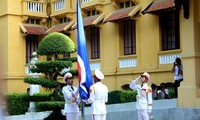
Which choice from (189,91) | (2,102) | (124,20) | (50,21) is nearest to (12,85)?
(50,21)

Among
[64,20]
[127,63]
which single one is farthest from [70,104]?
[64,20]

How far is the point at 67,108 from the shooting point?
10.7 m

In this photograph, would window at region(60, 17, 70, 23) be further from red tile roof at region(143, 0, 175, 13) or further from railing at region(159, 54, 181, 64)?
railing at region(159, 54, 181, 64)

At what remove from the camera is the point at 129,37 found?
82.0 ft

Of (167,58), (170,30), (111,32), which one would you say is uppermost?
(111,32)

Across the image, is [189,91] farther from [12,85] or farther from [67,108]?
[12,85]

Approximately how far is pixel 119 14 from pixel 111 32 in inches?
65.9

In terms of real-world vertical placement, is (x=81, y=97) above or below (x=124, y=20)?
below

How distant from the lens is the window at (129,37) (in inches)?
971

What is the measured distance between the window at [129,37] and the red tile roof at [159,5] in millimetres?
2512

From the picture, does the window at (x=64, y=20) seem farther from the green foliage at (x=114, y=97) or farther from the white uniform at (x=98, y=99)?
the white uniform at (x=98, y=99)

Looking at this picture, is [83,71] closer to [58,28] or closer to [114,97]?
[114,97]

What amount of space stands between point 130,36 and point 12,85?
8882 millimetres

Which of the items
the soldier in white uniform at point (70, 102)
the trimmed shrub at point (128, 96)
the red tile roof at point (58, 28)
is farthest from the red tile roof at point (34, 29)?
the soldier in white uniform at point (70, 102)
